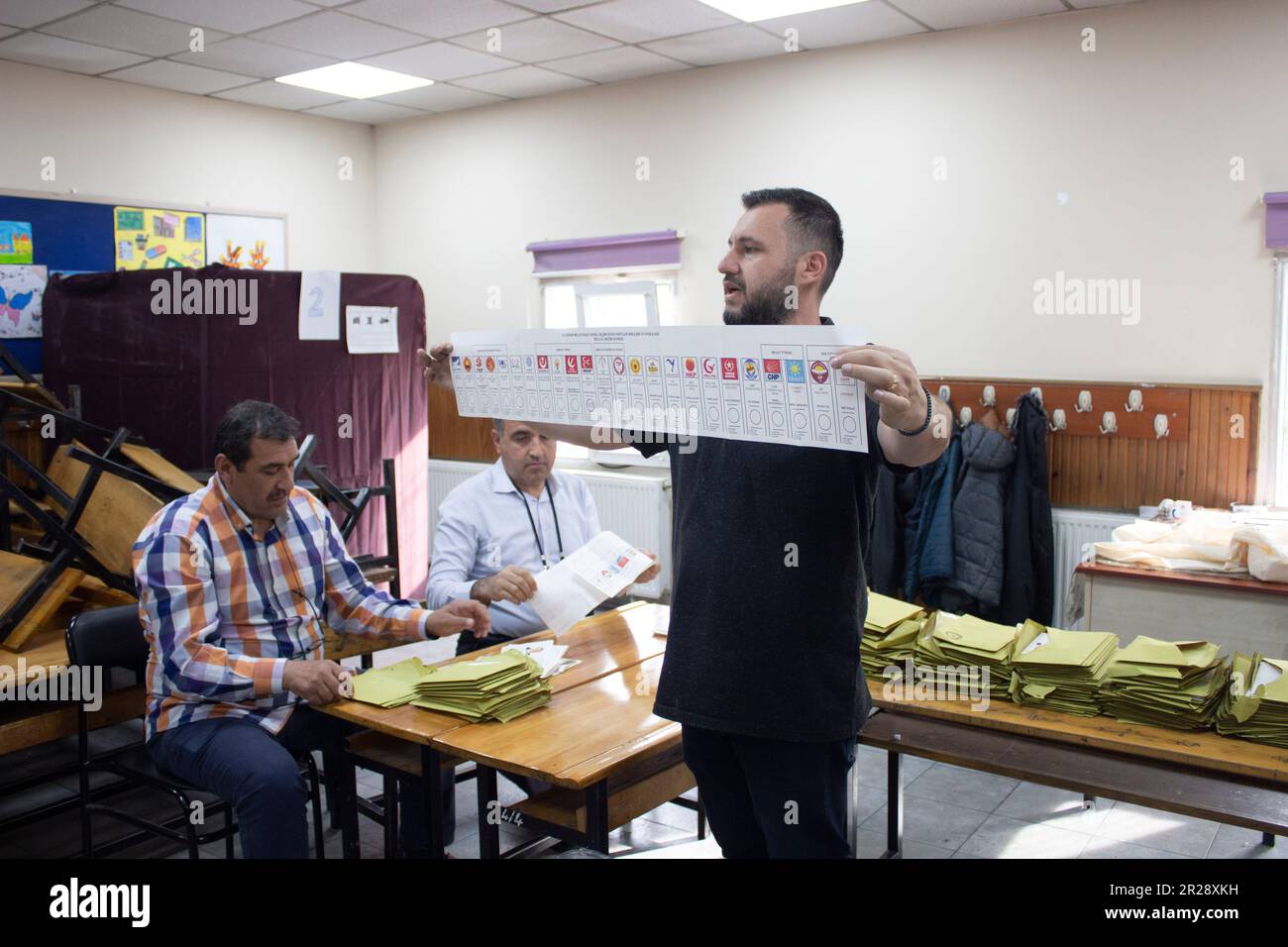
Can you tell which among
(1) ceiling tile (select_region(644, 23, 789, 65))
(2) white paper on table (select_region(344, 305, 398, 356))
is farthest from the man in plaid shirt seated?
(1) ceiling tile (select_region(644, 23, 789, 65))

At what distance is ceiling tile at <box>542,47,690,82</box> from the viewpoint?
228 inches

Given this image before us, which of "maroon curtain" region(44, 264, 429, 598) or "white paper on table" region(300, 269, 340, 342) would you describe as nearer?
"maroon curtain" region(44, 264, 429, 598)

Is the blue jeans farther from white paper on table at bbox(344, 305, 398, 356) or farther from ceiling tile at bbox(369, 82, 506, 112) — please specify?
ceiling tile at bbox(369, 82, 506, 112)

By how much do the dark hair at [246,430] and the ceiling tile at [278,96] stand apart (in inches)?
176

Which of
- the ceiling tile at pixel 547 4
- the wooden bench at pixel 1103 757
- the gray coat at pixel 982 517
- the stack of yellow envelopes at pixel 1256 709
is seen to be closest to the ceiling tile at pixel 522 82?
the ceiling tile at pixel 547 4

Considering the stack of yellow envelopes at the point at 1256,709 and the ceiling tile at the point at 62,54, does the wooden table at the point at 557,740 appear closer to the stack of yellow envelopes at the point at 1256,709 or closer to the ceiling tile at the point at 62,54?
the stack of yellow envelopes at the point at 1256,709

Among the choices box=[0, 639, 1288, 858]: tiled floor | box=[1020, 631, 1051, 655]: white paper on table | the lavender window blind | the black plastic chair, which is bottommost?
box=[0, 639, 1288, 858]: tiled floor

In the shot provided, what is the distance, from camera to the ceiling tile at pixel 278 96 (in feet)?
21.4

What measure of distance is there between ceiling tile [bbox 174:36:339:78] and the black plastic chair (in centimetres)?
371

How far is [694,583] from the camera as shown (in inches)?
71.7

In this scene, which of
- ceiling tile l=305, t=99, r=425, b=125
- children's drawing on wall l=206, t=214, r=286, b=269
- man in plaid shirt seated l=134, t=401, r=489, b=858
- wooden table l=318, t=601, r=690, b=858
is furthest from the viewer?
ceiling tile l=305, t=99, r=425, b=125

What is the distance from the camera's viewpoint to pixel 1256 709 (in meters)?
2.21

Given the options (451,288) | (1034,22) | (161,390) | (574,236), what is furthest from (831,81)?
(161,390)

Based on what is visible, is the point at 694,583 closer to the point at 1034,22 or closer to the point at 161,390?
the point at 161,390
